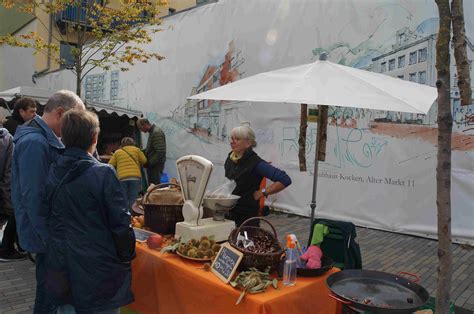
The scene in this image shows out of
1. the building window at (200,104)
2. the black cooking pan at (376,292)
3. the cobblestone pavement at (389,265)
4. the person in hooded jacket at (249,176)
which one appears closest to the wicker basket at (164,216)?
the person in hooded jacket at (249,176)

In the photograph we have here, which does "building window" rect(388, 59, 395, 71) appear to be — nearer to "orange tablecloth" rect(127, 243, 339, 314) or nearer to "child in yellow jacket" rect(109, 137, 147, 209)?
"child in yellow jacket" rect(109, 137, 147, 209)

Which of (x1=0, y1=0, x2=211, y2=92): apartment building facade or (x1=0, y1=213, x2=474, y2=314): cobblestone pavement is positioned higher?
(x1=0, y1=0, x2=211, y2=92): apartment building facade

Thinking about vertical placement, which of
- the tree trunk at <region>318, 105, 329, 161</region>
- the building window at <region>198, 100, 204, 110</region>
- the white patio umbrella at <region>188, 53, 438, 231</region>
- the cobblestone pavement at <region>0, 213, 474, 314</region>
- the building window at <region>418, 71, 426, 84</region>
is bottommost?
the cobblestone pavement at <region>0, 213, 474, 314</region>

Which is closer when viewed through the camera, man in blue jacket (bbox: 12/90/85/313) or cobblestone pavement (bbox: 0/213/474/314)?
man in blue jacket (bbox: 12/90/85/313)

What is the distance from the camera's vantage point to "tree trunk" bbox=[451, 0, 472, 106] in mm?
1815

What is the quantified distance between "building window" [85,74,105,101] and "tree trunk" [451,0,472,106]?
44.3 ft

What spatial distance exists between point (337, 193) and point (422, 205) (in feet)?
4.79

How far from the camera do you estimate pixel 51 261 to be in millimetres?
2270

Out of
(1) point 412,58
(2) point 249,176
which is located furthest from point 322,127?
(1) point 412,58

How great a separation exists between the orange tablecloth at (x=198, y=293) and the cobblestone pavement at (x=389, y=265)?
159 cm

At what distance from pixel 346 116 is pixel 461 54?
551 centimetres

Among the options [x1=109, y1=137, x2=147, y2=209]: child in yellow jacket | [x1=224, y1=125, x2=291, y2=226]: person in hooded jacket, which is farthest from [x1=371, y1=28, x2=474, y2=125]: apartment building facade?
[x1=109, y1=137, x2=147, y2=209]: child in yellow jacket

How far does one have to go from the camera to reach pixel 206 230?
111 inches

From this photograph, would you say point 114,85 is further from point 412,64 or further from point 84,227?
point 84,227
